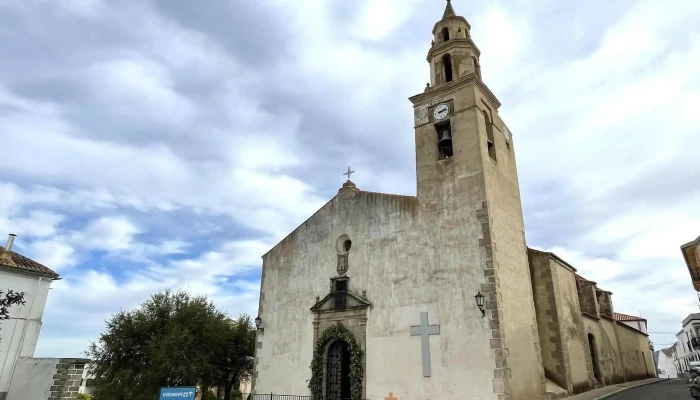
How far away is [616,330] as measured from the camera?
2325cm

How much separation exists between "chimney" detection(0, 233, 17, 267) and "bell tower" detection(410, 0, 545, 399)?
1817cm

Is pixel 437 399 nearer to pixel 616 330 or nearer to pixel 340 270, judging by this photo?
pixel 340 270

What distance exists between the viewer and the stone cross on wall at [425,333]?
42.9ft

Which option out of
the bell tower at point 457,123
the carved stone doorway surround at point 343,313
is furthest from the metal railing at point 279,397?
the bell tower at point 457,123

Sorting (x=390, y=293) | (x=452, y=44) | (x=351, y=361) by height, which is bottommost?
(x=351, y=361)

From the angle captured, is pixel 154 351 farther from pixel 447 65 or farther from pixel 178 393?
pixel 447 65

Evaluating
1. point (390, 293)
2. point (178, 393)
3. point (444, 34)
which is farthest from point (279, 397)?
point (444, 34)

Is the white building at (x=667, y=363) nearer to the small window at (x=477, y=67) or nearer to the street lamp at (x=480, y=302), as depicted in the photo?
the small window at (x=477, y=67)

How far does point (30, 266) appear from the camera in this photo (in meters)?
20.6

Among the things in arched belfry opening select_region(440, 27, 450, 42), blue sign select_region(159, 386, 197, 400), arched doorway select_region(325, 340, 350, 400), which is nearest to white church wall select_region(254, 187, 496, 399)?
arched doorway select_region(325, 340, 350, 400)

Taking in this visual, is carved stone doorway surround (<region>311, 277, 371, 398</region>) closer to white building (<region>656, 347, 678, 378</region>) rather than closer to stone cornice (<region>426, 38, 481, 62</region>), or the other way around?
stone cornice (<region>426, 38, 481, 62</region>)

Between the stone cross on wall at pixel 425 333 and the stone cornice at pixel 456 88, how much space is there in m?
7.87

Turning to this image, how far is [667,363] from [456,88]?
78.5m

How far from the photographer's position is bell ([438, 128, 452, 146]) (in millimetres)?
15422
